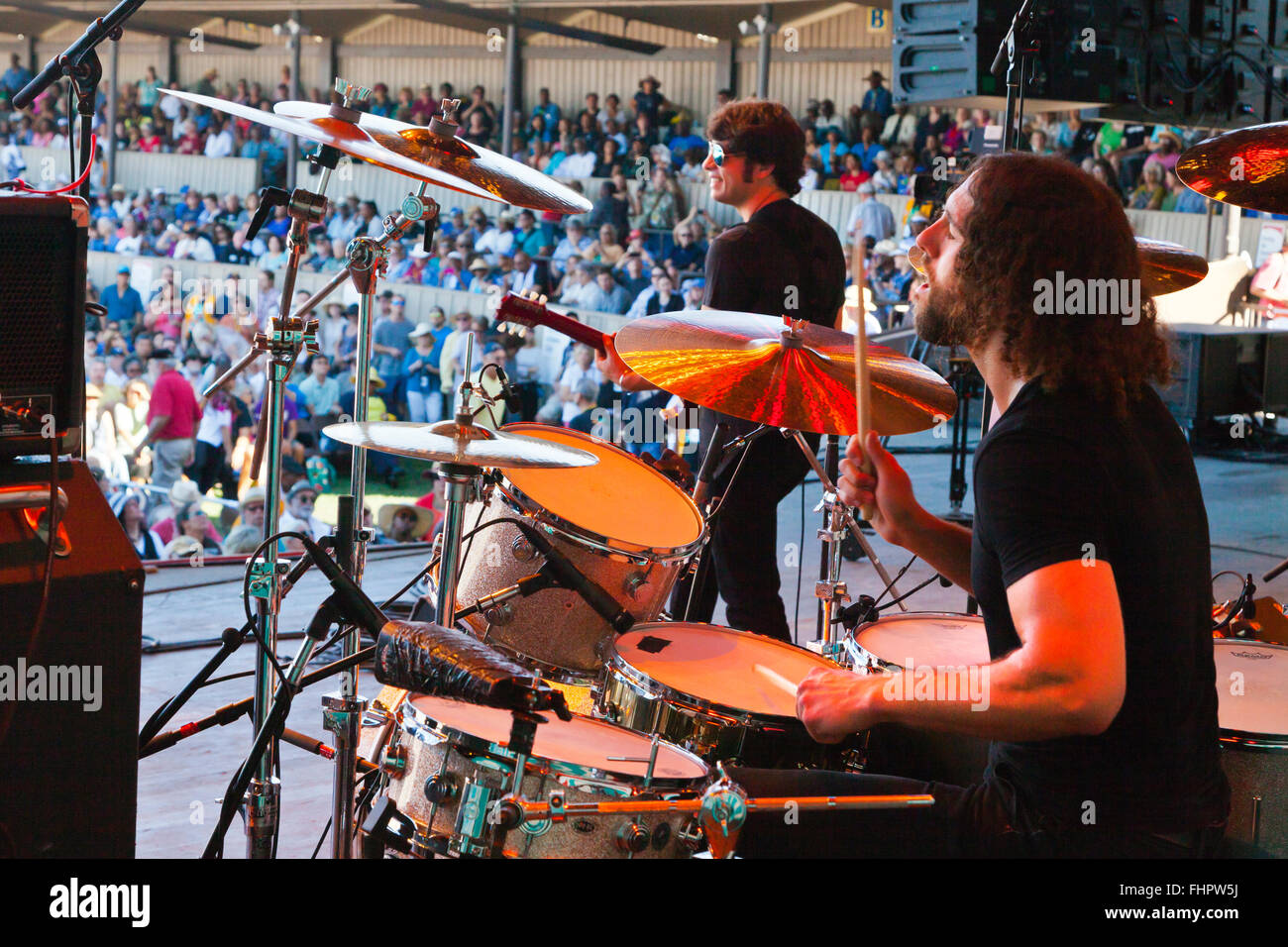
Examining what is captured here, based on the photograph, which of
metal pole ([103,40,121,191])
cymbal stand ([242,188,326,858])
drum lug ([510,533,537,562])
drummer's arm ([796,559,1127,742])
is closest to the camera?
drummer's arm ([796,559,1127,742])

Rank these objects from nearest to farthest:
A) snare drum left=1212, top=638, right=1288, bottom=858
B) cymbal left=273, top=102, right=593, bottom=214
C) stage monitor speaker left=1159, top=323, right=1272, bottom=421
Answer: snare drum left=1212, top=638, right=1288, bottom=858 → cymbal left=273, top=102, right=593, bottom=214 → stage monitor speaker left=1159, top=323, right=1272, bottom=421

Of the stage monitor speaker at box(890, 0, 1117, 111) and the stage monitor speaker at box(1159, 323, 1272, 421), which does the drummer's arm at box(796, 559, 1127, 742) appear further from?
the stage monitor speaker at box(1159, 323, 1272, 421)

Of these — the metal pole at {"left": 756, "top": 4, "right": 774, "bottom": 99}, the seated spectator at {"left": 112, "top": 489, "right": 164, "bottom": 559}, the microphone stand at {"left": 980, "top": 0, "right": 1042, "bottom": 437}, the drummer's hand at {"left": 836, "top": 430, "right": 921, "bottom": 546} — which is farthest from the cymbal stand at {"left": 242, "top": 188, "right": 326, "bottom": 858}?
the metal pole at {"left": 756, "top": 4, "right": 774, "bottom": 99}

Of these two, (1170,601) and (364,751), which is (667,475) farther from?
(1170,601)

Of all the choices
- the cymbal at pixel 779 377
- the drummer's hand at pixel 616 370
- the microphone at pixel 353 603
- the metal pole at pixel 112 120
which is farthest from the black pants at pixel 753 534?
the metal pole at pixel 112 120

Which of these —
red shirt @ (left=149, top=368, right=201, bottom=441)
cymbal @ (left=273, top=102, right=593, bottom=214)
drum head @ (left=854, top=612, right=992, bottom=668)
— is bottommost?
red shirt @ (left=149, top=368, right=201, bottom=441)

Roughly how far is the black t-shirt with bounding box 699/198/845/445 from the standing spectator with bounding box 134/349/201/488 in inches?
239

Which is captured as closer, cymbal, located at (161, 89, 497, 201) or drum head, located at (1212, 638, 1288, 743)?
drum head, located at (1212, 638, 1288, 743)

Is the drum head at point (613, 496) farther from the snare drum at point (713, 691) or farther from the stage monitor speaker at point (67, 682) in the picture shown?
the stage monitor speaker at point (67, 682)

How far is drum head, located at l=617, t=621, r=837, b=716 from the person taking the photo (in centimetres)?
207

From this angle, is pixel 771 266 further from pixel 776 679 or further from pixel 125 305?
pixel 125 305

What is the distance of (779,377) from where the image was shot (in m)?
2.27

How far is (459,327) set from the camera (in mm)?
10234

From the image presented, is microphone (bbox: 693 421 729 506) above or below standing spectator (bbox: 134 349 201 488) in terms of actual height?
above
